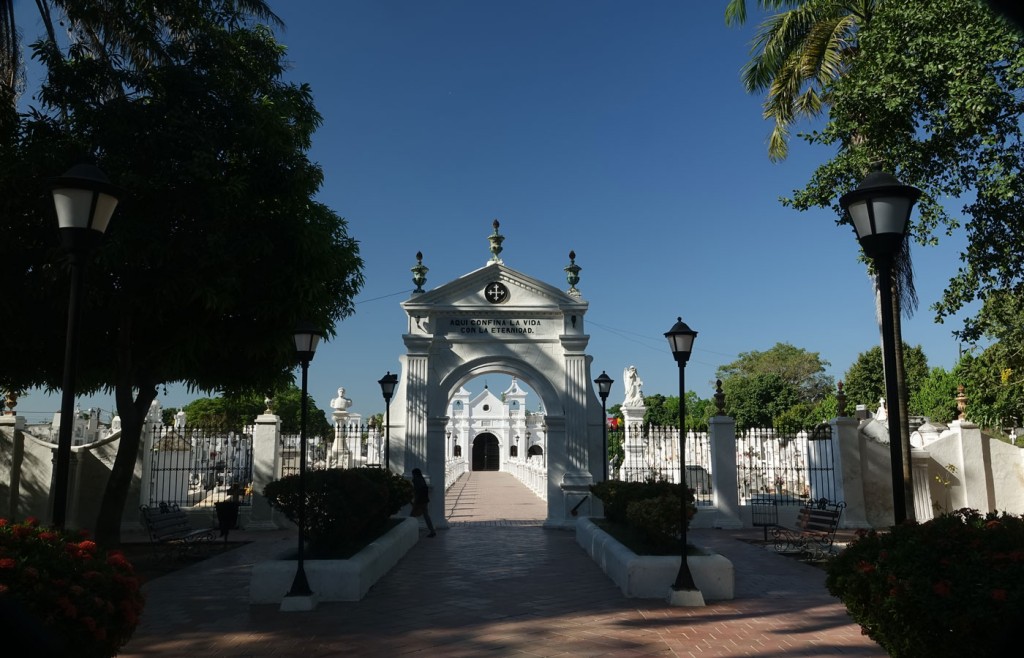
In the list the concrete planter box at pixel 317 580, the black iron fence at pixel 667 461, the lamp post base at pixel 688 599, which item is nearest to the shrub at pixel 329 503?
the concrete planter box at pixel 317 580

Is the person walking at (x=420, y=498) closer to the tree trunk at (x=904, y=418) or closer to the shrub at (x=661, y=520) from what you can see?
the shrub at (x=661, y=520)

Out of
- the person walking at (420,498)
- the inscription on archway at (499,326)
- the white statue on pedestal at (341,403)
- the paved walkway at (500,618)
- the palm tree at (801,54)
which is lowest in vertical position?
the paved walkway at (500,618)

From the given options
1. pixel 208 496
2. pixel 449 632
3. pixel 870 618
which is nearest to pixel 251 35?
pixel 449 632

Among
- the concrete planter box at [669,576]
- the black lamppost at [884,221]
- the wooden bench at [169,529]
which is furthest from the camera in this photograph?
the wooden bench at [169,529]

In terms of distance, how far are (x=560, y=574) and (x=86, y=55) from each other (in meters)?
11.8

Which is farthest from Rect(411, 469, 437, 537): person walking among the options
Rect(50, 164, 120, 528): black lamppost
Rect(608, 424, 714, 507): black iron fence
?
Rect(50, 164, 120, 528): black lamppost

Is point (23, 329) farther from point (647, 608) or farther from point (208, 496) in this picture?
point (208, 496)

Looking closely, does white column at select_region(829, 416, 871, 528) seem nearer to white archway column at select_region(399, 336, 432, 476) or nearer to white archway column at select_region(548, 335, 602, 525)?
white archway column at select_region(548, 335, 602, 525)

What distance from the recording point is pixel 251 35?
47.5 feet

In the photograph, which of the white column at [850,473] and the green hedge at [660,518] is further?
the white column at [850,473]

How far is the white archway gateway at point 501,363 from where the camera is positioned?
18.5m

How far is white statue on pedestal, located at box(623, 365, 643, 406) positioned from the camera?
89.2ft

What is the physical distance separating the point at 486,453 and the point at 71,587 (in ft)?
203

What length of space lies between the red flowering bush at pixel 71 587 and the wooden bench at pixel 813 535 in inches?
430
